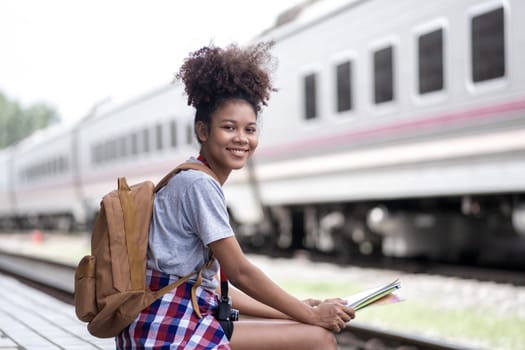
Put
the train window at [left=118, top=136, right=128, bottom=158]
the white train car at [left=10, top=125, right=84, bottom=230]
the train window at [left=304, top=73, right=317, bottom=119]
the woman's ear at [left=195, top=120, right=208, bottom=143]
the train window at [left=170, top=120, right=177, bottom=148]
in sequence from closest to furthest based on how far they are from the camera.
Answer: the woman's ear at [left=195, top=120, right=208, bottom=143]
the train window at [left=304, top=73, right=317, bottom=119]
the train window at [left=170, top=120, right=177, bottom=148]
the train window at [left=118, top=136, right=128, bottom=158]
the white train car at [left=10, top=125, right=84, bottom=230]

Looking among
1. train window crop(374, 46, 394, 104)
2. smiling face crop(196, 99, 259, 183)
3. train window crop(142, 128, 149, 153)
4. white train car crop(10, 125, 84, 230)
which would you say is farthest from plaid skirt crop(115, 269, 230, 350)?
white train car crop(10, 125, 84, 230)

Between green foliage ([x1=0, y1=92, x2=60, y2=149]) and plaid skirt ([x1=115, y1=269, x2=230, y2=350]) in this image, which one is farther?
green foliage ([x1=0, y1=92, x2=60, y2=149])

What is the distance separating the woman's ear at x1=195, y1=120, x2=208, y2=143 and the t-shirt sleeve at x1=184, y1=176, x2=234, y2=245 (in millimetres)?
235

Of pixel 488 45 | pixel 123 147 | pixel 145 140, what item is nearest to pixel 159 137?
pixel 145 140

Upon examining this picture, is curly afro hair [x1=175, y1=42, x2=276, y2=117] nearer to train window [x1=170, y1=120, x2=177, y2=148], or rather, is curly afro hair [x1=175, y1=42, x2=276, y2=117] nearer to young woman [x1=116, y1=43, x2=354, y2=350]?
young woman [x1=116, y1=43, x2=354, y2=350]

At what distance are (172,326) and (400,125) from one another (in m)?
8.11

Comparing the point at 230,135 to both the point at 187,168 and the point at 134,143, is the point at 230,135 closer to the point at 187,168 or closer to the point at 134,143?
the point at 187,168

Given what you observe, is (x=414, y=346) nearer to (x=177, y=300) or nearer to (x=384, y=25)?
(x=177, y=300)

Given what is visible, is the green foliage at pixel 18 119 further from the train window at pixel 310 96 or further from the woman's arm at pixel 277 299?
the woman's arm at pixel 277 299

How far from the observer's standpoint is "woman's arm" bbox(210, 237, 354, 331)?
271 cm

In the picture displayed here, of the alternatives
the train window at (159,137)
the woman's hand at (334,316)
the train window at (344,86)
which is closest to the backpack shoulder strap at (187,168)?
the woman's hand at (334,316)

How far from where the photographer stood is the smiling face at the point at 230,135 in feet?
9.36

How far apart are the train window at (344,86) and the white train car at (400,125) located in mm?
13

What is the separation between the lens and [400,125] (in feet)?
34.5
